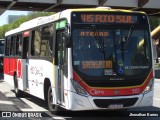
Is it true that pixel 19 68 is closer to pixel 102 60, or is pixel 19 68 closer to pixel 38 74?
pixel 38 74

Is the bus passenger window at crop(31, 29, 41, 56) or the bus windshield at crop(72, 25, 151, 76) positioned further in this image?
the bus passenger window at crop(31, 29, 41, 56)

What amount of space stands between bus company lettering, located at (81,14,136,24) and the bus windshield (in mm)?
165

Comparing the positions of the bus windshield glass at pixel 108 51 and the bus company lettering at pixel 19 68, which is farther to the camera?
the bus company lettering at pixel 19 68

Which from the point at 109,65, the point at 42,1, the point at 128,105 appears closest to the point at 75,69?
the point at 109,65

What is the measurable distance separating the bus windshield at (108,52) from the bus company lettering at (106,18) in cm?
17

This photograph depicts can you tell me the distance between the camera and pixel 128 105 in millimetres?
9398

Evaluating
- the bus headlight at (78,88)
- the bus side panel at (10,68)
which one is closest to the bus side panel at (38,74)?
the bus headlight at (78,88)

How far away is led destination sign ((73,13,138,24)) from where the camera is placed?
9.62m

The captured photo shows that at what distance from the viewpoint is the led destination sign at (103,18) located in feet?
31.6

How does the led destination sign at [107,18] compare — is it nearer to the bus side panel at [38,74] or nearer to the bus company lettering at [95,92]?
the bus company lettering at [95,92]

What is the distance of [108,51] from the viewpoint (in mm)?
9477

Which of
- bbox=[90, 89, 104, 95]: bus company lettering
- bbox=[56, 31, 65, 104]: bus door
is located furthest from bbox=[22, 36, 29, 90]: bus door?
bbox=[90, 89, 104, 95]: bus company lettering

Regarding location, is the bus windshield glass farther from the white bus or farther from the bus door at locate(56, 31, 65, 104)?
the bus door at locate(56, 31, 65, 104)

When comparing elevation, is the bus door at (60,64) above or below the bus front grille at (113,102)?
above
